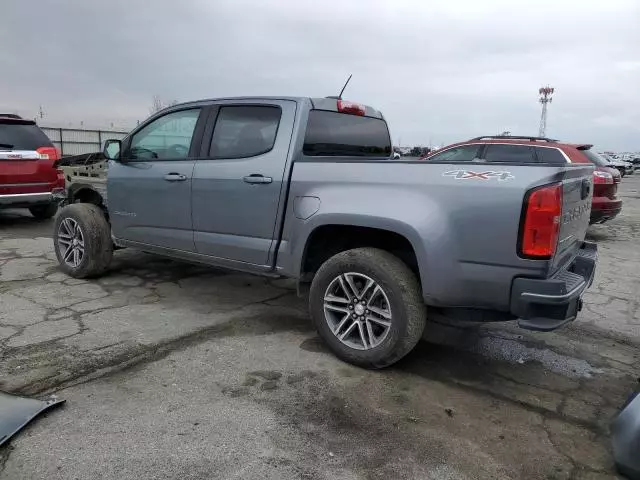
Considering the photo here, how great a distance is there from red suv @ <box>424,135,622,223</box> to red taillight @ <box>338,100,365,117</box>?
14.2 ft

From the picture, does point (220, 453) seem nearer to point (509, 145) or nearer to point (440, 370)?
point (440, 370)

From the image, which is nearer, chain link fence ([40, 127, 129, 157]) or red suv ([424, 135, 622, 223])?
red suv ([424, 135, 622, 223])

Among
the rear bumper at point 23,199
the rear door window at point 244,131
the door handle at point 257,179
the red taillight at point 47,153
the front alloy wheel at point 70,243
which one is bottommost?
the front alloy wheel at point 70,243

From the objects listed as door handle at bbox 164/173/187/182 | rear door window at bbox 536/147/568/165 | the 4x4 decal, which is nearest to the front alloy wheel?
door handle at bbox 164/173/187/182

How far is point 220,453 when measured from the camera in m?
2.55

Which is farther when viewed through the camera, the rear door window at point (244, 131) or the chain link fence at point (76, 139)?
the chain link fence at point (76, 139)

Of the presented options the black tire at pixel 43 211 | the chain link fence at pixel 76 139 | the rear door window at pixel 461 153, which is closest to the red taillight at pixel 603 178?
the rear door window at pixel 461 153

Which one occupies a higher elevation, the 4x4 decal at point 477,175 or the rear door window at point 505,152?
the rear door window at point 505,152

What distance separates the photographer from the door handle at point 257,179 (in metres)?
3.95

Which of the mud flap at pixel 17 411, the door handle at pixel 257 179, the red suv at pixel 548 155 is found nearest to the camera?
the mud flap at pixel 17 411

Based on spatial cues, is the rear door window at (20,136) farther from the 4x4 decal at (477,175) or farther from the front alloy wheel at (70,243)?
the 4x4 decal at (477,175)

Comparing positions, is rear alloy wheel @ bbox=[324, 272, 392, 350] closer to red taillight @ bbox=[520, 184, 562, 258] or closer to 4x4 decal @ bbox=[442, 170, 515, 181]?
4x4 decal @ bbox=[442, 170, 515, 181]

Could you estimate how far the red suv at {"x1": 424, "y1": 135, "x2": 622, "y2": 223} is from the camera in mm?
8594

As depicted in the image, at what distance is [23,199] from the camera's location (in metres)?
8.52
